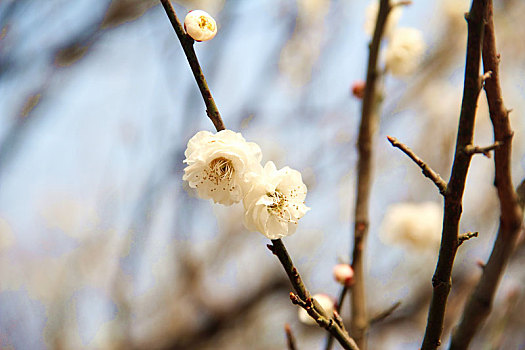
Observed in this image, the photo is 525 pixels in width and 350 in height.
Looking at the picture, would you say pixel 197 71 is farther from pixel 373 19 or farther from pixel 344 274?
pixel 373 19

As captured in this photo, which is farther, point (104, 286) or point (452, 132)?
point (104, 286)

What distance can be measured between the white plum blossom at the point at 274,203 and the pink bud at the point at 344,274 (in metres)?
0.38

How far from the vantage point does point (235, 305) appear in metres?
4.01

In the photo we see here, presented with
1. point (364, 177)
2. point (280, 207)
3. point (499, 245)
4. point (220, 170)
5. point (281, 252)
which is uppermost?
point (364, 177)

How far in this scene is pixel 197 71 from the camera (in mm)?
872

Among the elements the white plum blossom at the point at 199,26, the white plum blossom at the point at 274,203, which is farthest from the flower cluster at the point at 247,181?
the white plum blossom at the point at 199,26

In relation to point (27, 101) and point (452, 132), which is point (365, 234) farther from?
point (452, 132)

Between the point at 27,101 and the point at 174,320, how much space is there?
2.25 metres

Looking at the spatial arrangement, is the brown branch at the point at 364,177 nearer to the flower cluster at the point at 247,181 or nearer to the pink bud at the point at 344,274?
the pink bud at the point at 344,274

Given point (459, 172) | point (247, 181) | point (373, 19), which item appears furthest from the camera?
point (373, 19)

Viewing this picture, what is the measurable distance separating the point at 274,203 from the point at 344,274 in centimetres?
44

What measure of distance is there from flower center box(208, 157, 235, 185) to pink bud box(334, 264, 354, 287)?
1.58 feet

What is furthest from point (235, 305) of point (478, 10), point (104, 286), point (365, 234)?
point (478, 10)

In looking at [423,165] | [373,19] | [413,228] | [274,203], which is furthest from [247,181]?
[413,228]
